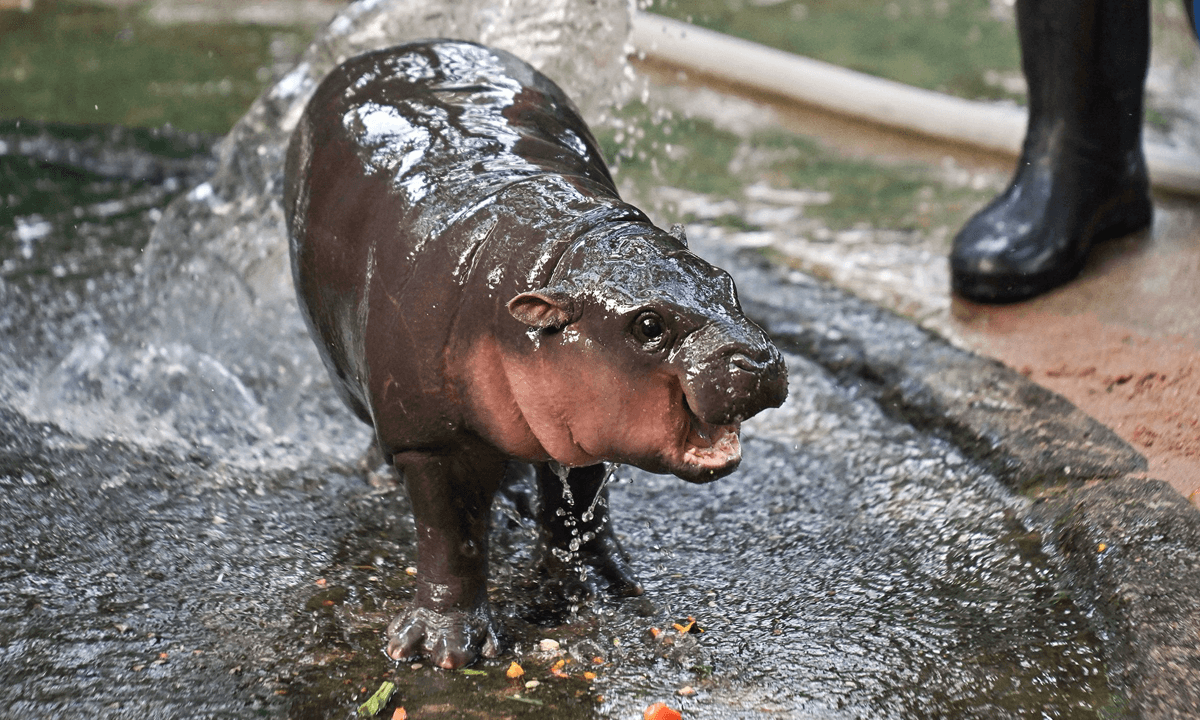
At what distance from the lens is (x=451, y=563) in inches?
107

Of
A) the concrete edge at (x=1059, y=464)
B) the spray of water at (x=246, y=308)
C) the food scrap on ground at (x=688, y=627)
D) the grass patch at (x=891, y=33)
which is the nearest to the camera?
the concrete edge at (x=1059, y=464)

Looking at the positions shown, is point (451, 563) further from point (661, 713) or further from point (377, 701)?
point (661, 713)

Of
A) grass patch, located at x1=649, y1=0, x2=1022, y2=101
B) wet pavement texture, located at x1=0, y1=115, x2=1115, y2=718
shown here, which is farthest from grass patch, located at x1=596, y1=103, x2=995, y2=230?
wet pavement texture, located at x1=0, y1=115, x2=1115, y2=718

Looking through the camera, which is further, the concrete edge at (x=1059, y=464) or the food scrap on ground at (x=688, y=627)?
the food scrap on ground at (x=688, y=627)

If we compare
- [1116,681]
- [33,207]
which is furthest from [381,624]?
[33,207]

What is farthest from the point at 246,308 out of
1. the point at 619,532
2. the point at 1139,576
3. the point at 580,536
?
the point at 1139,576

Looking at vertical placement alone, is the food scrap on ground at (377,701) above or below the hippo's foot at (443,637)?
above

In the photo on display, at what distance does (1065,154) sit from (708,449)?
3019 mm

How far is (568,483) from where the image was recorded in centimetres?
298

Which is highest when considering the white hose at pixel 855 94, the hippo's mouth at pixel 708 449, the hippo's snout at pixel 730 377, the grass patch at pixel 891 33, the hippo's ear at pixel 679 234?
the hippo's ear at pixel 679 234

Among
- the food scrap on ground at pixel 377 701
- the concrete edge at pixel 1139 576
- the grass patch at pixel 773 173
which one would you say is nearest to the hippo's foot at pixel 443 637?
the food scrap on ground at pixel 377 701

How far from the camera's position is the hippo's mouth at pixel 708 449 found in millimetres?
2234

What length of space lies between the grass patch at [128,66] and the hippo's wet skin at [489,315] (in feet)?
13.1

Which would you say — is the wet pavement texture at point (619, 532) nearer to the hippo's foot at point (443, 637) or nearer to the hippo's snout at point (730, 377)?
the hippo's foot at point (443, 637)
